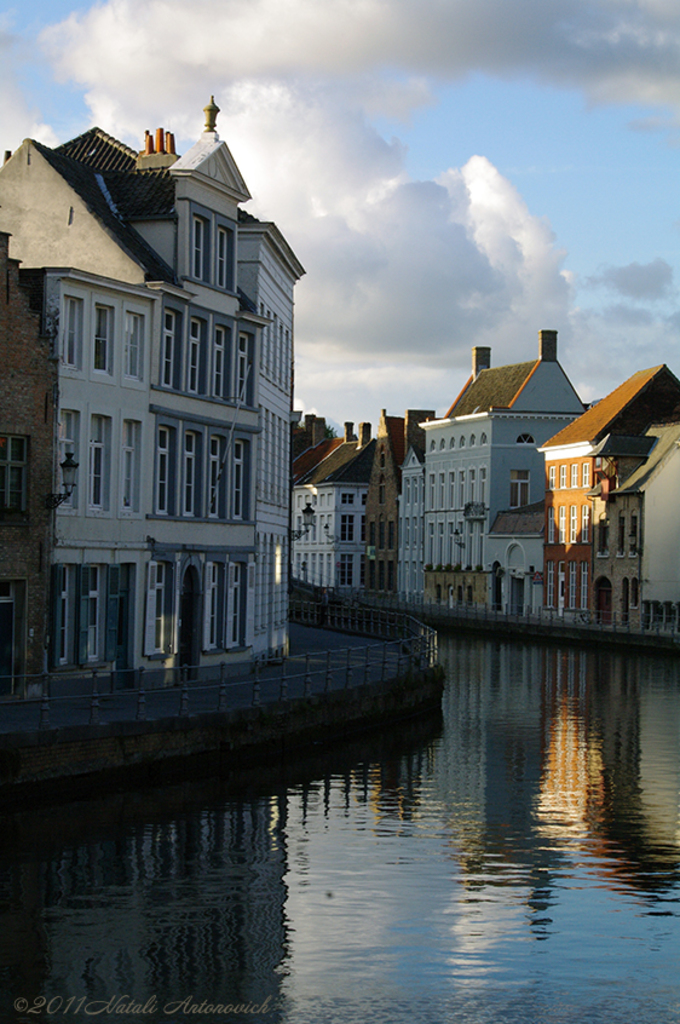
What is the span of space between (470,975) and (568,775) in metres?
13.9

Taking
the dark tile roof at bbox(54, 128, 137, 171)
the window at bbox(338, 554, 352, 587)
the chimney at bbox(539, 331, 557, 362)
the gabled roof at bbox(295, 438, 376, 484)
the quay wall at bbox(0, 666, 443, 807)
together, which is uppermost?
the chimney at bbox(539, 331, 557, 362)

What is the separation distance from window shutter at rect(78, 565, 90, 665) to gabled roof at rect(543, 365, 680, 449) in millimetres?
54611

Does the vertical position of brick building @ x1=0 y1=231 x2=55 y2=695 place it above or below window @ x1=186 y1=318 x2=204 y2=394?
below

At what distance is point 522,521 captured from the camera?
97.1 m

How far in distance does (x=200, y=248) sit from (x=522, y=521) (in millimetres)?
61543

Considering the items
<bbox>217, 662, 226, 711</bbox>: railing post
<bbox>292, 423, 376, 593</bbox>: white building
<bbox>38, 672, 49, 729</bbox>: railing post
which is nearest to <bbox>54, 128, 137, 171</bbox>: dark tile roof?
<bbox>217, 662, 226, 711</bbox>: railing post

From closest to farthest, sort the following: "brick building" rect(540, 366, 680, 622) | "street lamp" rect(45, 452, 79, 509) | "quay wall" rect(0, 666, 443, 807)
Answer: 1. "quay wall" rect(0, 666, 443, 807)
2. "street lamp" rect(45, 452, 79, 509)
3. "brick building" rect(540, 366, 680, 622)

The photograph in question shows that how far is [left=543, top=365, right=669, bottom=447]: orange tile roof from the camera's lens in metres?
83.7

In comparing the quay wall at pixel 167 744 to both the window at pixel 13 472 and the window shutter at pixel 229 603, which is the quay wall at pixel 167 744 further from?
the window at pixel 13 472

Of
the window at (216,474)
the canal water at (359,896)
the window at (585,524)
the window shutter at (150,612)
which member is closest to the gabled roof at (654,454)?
the window at (585,524)

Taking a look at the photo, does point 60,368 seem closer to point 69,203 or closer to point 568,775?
point 69,203

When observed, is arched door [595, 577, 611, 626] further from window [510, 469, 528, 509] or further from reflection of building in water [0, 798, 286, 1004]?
reflection of building in water [0, 798, 286, 1004]

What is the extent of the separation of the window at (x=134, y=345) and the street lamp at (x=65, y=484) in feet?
12.6

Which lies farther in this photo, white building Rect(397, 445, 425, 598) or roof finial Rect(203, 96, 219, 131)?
white building Rect(397, 445, 425, 598)
